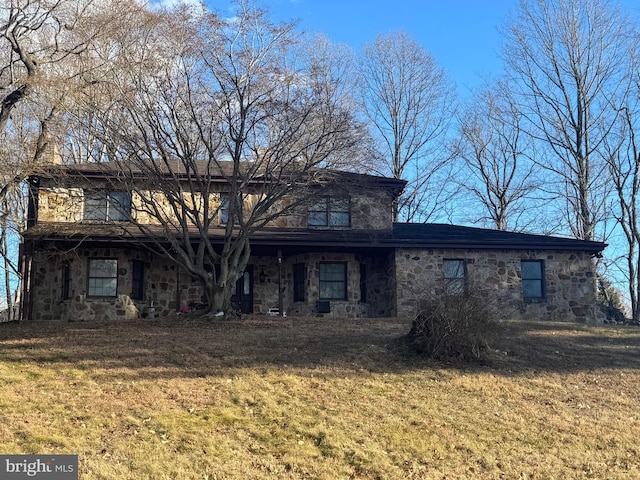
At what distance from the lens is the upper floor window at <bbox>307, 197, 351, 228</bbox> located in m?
20.9

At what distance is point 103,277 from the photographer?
19.3 metres

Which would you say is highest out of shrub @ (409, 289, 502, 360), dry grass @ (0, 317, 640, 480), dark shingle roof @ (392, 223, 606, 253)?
dark shingle roof @ (392, 223, 606, 253)

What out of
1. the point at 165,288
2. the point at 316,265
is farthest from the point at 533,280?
the point at 165,288

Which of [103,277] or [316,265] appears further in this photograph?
[316,265]

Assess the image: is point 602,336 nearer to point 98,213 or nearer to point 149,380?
point 149,380

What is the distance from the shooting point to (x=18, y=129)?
861 inches

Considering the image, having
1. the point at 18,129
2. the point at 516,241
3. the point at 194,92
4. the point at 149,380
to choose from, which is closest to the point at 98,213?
the point at 18,129

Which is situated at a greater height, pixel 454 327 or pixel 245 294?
pixel 245 294

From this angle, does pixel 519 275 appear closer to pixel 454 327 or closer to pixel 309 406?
pixel 454 327

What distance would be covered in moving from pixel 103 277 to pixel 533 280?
1391cm

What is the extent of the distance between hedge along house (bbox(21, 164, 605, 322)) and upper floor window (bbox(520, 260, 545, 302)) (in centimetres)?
3

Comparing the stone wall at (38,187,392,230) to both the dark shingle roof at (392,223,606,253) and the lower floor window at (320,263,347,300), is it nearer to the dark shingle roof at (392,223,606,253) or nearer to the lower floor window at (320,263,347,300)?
the dark shingle roof at (392,223,606,253)

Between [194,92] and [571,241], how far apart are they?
13104 millimetres

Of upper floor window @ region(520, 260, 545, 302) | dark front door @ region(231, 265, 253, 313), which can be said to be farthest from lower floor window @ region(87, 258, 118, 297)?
upper floor window @ region(520, 260, 545, 302)
